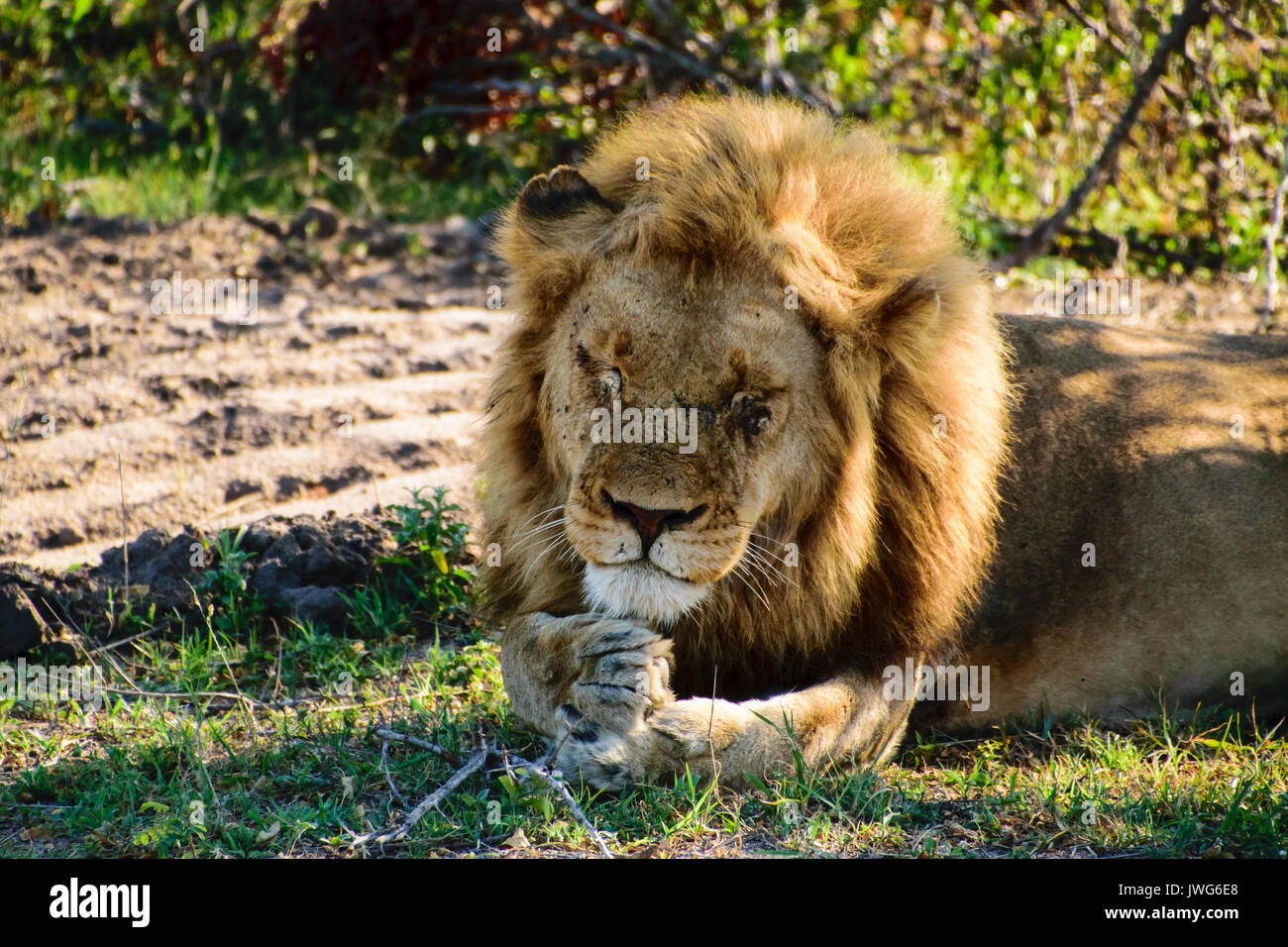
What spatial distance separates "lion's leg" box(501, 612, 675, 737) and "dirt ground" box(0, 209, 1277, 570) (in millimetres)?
1773

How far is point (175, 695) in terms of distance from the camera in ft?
14.3

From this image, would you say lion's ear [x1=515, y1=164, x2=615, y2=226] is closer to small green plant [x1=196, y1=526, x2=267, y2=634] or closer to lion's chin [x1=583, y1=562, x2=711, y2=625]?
lion's chin [x1=583, y1=562, x2=711, y2=625]

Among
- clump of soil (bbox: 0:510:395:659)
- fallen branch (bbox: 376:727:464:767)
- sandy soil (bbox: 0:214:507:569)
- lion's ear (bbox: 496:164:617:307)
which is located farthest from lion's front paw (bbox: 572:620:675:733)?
clump of soil (bbox: 0:510:395:659)

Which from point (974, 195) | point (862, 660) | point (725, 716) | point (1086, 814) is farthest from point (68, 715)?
point (974, 195)

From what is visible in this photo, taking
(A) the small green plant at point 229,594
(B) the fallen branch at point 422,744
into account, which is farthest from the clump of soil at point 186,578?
(B) the fallen branch at point 422,744

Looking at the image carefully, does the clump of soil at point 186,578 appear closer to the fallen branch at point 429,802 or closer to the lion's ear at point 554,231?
the fallen branch at point 429,802

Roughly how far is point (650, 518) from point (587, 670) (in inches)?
20.3

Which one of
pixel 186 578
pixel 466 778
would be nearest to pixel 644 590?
pixel 466 778

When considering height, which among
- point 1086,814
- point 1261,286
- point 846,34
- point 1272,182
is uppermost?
point 846,34

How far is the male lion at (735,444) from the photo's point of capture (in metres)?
3.35

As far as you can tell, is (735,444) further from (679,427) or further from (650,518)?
(650,518)

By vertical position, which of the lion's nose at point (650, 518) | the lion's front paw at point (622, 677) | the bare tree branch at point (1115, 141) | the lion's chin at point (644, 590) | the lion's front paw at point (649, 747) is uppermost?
the bare tree branch at point (1115, 141)

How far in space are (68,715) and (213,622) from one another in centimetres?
70

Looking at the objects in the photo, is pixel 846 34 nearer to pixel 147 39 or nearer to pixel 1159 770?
pixel 147 39
